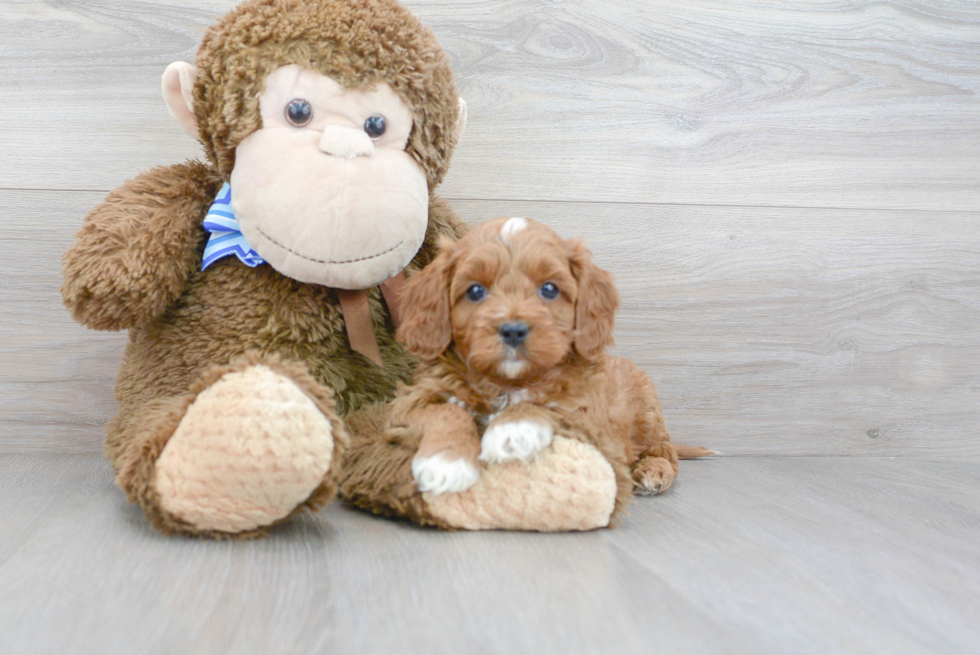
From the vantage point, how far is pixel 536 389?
51.4 inches

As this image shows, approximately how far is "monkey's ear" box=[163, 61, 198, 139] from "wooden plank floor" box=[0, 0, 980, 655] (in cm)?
36

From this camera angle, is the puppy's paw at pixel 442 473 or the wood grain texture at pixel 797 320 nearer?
the puppy's paw at pixel 442 473

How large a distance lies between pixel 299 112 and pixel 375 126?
0.41 feet

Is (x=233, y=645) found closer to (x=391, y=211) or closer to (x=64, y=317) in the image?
(x=391, y=211)

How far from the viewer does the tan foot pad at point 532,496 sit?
121 centimetres

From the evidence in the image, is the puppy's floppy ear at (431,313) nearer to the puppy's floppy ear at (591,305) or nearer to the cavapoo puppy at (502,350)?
the cavapoo puppy at (502,350)

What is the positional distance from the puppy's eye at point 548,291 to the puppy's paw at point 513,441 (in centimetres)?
20

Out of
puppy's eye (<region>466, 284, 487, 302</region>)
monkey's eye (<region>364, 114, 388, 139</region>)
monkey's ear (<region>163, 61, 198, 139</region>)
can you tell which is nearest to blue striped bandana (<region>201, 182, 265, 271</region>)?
monkey's ear (<region>163, 61, 198, 139</region>)

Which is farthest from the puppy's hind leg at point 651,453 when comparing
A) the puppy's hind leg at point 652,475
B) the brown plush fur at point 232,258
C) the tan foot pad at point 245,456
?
the tan foot pad at point 245,456

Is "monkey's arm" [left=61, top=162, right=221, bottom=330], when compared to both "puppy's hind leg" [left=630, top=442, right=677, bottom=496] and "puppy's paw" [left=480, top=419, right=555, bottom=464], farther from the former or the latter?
"puppy's hind leg" [left=630, top=442, right=677, bottom=496]

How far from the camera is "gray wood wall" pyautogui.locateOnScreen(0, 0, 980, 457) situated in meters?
1.74

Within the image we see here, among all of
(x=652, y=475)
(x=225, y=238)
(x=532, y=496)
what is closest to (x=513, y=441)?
(x=532, y=496)

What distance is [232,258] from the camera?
1452 millimetres

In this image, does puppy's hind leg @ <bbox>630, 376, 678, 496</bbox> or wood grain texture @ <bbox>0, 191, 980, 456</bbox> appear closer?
puppy's hind leg @ <bbox>630, 376, 678, 496</bbox>
